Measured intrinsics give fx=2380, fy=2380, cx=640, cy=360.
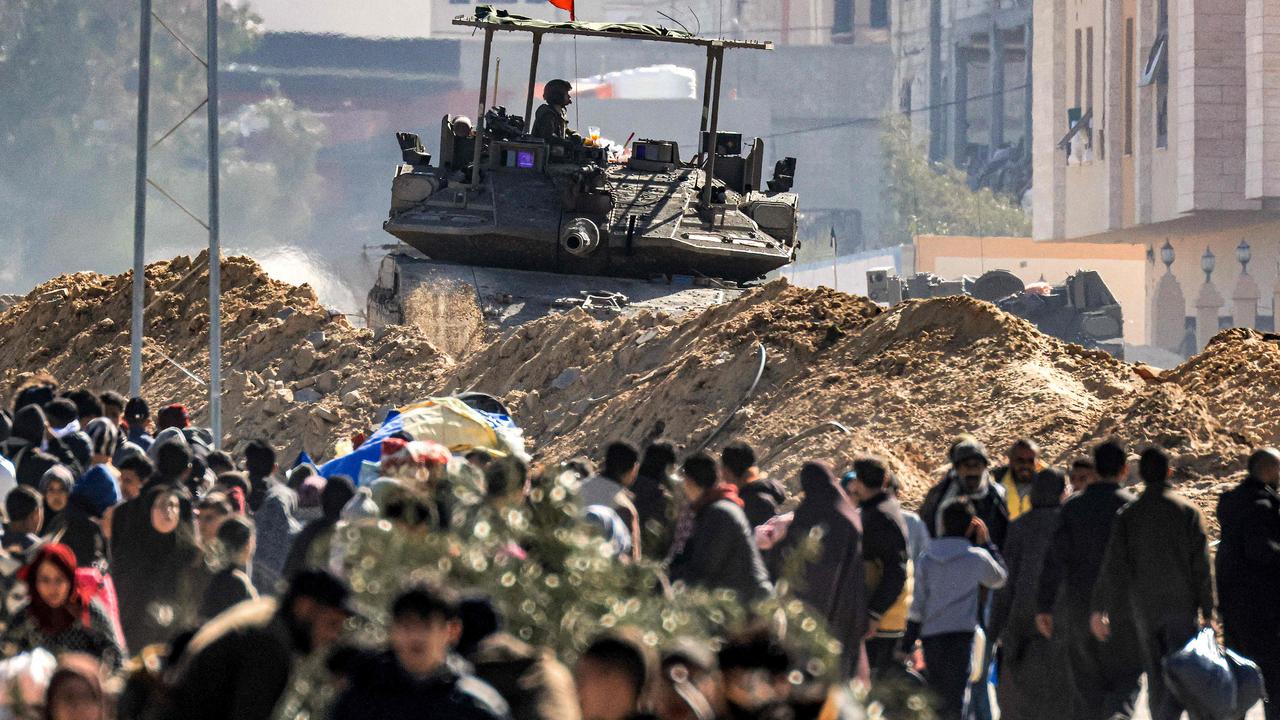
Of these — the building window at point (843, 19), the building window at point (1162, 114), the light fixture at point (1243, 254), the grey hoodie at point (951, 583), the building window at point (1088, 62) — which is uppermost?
the building window at point (843, 19)

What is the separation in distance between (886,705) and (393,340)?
15.8 meters

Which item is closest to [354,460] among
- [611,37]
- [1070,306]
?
[611,37]

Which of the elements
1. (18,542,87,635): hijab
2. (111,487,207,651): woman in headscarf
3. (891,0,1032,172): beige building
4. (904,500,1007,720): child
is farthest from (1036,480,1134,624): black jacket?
(891,0,1032,172): beige building

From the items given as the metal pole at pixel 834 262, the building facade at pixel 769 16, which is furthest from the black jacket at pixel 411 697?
the building facade at pixel 769 16

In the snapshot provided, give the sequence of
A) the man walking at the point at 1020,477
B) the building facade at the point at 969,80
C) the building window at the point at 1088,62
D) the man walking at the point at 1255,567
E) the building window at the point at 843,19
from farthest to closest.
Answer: the building window at the point at 843,19 → the building facade at the point at 969,80 → the building window at the point at 1088,62 → the man walking at the point at 1020,477 → the man walking at the point at 1255,567

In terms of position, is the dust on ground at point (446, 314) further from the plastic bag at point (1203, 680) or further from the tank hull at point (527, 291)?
the plastic bag at point (1203, 680)

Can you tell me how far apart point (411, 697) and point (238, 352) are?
18.5 m

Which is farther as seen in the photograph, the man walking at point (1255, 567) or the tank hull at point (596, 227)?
the tank hull at point (596, 227)

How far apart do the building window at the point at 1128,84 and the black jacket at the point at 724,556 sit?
2208 inches

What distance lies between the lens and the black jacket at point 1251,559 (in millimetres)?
10336

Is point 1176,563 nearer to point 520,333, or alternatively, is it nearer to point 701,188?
point 520,333

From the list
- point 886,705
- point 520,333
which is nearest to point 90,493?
point 886,705

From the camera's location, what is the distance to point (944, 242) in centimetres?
8194

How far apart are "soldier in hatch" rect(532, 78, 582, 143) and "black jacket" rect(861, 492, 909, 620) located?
47.7 ft
